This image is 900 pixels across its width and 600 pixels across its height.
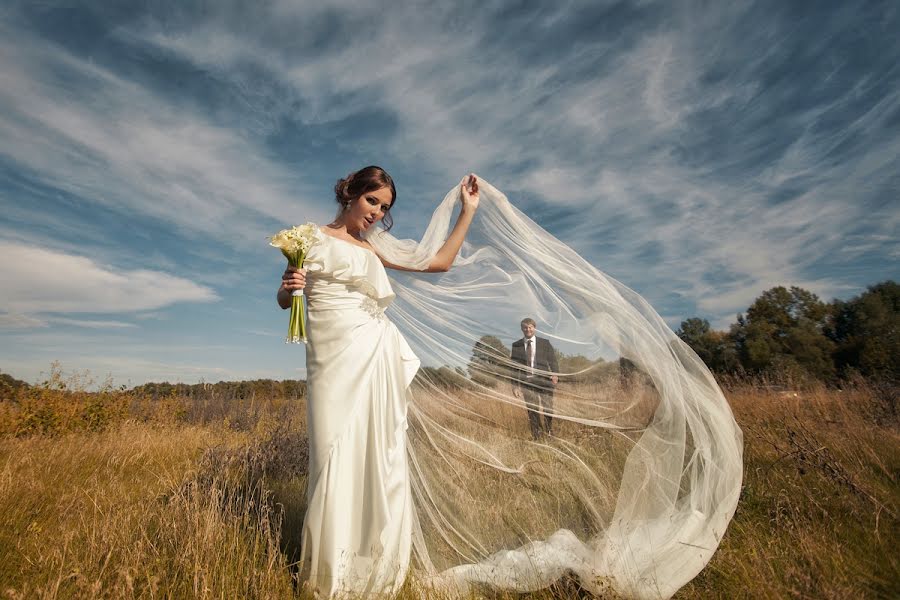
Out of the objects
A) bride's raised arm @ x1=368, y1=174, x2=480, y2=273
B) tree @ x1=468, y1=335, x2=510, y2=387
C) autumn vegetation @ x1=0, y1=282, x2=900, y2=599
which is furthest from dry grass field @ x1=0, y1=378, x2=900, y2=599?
bride's raised arm @ x1=368, y1=174, x2=480, y2=273

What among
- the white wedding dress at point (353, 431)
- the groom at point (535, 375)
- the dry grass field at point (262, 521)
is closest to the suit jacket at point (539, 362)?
the groom at point (535, 375)

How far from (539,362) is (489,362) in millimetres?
381

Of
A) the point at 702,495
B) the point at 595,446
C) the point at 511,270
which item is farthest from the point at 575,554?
the point at 511,270

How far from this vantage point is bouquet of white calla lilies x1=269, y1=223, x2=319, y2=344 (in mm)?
2996

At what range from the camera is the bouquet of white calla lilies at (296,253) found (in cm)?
300

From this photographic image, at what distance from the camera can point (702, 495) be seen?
109 inches

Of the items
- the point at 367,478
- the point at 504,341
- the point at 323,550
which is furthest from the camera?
the point at 504,341

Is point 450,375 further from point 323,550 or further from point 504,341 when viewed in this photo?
point 323,550

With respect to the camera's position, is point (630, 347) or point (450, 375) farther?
point (450, 375)

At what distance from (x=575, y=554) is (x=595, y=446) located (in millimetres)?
658

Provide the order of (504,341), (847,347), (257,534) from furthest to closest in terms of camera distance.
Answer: (847,347) < (504,341) < (257,534)

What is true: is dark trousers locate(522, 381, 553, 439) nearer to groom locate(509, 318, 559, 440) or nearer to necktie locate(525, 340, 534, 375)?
groom locate(509, 318, 559, 440)

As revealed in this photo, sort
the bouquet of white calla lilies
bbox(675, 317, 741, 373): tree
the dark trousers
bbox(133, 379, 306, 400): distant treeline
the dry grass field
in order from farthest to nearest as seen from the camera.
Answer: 1. bbox(675, 317, 741, 373): tree
2. bbox(133, 379, 306, 400): distant treeline
3. the dark trousers
4. the bouquet of white calla lilies
5. the dry grass field

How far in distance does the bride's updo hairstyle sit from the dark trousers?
72.4 inches
